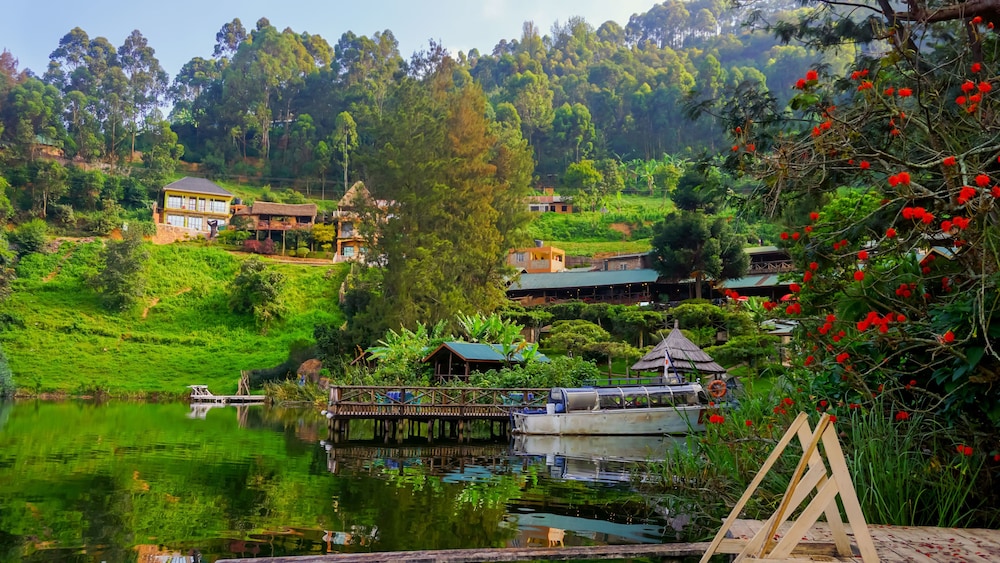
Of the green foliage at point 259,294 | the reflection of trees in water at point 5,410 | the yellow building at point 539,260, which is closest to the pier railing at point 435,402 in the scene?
the reflection of trees in water at point 5,410

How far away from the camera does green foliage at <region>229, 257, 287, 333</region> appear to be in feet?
161

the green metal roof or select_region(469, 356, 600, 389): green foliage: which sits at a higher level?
the green metal roof

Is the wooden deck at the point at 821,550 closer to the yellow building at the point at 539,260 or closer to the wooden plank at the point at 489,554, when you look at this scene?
the wooden plank at the point at 489,554

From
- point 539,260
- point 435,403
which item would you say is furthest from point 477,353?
point 539,260

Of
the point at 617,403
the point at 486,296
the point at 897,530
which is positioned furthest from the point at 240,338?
the point at 897,530

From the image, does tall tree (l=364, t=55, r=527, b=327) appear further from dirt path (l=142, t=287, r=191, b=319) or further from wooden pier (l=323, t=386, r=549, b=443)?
dirt path (l=142, t=287, r=191, b=319)

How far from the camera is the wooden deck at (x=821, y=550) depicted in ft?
14.8

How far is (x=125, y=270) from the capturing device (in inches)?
1950

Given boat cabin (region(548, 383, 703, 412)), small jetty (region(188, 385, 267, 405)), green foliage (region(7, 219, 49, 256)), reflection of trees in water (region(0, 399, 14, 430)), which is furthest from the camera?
green foliage (region(7, 219, 49, 256))

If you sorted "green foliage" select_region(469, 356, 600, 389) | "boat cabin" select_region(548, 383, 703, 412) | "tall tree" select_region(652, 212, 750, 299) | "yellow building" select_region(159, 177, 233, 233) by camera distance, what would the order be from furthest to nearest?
"yellow building" select_region(159, 177, 233, 233)
"tall tree" select_region(652, 212, 750, 299)
"green foliage" select_region(469, 356, 600, 389)
"boat cabin" select_region(548, 383, 703, 412)

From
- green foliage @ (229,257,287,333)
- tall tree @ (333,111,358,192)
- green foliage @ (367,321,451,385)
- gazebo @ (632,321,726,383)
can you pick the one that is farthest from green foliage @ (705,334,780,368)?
tall tree @ (333,111,358,192)

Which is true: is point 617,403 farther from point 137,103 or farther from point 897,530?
point 137,103

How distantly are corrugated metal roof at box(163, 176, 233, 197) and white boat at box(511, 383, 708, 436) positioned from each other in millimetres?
55247

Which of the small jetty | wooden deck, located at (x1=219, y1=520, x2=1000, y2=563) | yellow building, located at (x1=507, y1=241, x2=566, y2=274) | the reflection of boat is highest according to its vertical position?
yellow building, located at (x1=507, y1=241, x2=566, y2=274)
